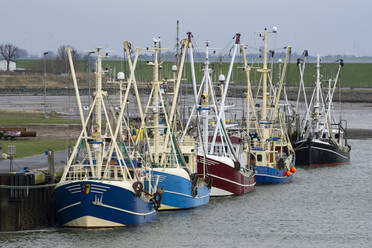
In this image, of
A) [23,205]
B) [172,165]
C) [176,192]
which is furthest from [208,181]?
[23,205]

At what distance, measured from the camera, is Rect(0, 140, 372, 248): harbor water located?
4128 centimetres

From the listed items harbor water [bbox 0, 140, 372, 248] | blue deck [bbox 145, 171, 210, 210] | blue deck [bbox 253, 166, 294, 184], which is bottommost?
harbor water [bbox 0, 140, 372, 248]

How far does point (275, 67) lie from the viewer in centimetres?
15662

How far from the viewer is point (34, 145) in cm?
6788

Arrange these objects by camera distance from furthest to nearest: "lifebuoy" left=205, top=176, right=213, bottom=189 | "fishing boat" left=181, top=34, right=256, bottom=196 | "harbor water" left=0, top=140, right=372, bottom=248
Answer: "fishing boat" left=181, top=34, right=256, bottom=196 < "lifebuoy" left=205, top=176, right=213, bottom=189 < "harbor water" left=0, top=140, right=372, bottom=248

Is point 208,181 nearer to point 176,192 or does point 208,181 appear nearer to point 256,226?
point 176,192

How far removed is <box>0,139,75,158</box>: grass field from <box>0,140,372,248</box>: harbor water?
14.2m

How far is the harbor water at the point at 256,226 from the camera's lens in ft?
135

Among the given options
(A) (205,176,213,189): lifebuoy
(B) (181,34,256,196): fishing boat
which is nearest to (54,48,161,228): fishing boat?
(A) (205,176,213,189): lifebuoy

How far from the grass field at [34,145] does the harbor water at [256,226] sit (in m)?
14.2

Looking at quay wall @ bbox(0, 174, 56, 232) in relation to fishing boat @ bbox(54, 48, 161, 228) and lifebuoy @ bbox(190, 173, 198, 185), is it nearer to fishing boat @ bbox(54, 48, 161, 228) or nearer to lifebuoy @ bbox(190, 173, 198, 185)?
fishing boat @ bbox(54, 48, 161, 228)

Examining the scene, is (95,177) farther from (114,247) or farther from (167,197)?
(167,197)

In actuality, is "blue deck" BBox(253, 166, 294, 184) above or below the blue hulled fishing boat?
below

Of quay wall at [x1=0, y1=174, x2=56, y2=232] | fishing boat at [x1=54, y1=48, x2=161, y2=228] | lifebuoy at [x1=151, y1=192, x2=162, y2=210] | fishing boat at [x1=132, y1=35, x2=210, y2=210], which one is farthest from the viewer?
fishing boat at [x1=132, y1=35, x2=210, y2=210]
